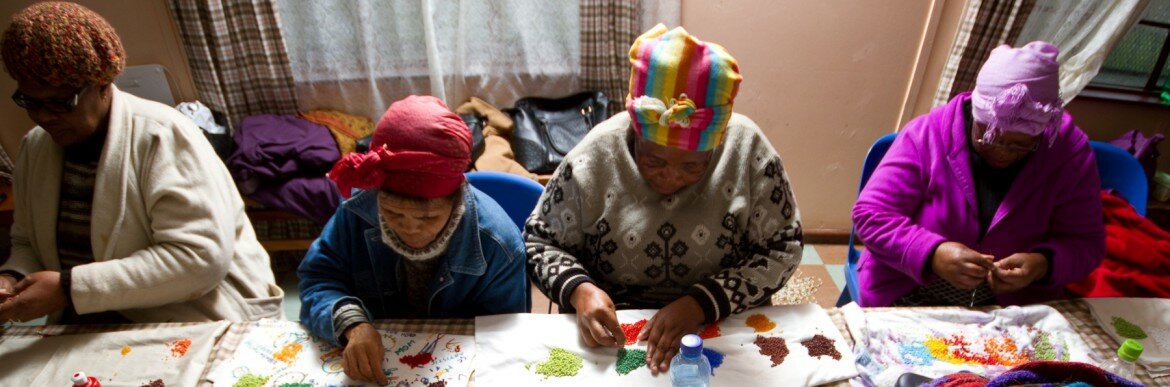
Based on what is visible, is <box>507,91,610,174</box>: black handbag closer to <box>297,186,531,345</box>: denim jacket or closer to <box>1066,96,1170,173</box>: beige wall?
<box>297,186,531,345</box>: denim jacket

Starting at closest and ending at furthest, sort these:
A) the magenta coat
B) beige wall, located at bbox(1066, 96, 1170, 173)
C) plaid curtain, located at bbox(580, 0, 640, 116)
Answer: the magenta coat
plaid curtain, located at bbox(580, 0, 640, 116)
beige wall, located at bbox(1066, 96, 1170, 173)

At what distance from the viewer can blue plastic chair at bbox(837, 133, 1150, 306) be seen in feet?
6.44

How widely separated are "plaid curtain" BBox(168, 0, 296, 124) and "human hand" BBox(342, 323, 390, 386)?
7.22 ft

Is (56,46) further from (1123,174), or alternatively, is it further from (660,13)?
(1123,174)

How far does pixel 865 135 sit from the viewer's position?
3.05 m

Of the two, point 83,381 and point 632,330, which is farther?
point 632,330

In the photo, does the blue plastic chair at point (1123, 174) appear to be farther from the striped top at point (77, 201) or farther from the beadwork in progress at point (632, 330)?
the striped top at point (77, 201)

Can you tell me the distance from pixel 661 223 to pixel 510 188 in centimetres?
54

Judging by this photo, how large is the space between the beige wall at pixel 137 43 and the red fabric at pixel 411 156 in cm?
235

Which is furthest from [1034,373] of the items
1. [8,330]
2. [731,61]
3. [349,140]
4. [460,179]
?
[349,140]

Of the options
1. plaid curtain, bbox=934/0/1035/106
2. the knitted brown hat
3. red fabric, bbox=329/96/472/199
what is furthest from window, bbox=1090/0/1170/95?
the knitted brown hat

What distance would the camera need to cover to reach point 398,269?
4.80ft

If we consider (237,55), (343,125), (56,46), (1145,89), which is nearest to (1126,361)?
(56,46)

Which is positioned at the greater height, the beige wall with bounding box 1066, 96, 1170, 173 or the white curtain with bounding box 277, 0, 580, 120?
the white curtain with bounding box 277, 0, 580, 120
